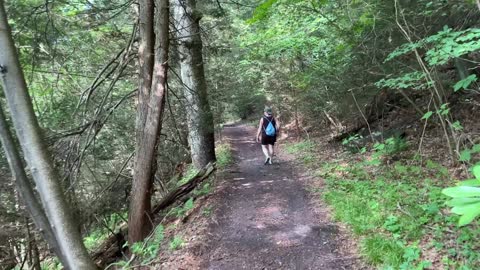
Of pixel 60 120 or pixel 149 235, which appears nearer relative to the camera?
pixel 149 235

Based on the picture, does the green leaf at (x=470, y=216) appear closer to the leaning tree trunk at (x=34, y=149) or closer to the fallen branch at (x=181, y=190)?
the leaning tree trunk at (x=34, y=149)

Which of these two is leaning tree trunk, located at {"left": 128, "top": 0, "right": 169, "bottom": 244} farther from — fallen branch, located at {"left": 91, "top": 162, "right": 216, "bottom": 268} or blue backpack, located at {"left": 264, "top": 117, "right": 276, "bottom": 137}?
blue backpack, located at {"left": 264, "top": 117, "right": 276, "bottom": 137}

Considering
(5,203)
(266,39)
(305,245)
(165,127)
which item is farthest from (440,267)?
(266,39)

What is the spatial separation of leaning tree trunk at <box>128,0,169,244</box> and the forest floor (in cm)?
104

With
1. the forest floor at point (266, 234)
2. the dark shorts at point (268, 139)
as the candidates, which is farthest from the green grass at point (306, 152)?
the forest floor at point (266, 234)

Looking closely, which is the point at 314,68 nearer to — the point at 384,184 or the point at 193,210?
the point at 384,184

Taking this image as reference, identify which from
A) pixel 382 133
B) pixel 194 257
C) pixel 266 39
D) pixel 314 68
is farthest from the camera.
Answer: pixel 266 39

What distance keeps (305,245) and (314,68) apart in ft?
25.9

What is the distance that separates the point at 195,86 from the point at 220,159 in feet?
10.5

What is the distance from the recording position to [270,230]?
602 cm

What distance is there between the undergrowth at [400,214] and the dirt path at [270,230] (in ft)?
1.39

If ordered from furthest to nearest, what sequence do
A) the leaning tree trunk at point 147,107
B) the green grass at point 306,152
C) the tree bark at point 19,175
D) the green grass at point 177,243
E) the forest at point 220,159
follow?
the green grass at point 306,152 → the leaning tree trunk at point 147,107 → the green grass at point 177,243 → the forest at point 220,159 → the tree bark at point 19,175

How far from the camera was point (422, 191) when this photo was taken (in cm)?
617

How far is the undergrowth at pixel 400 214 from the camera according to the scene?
14.5 ft
